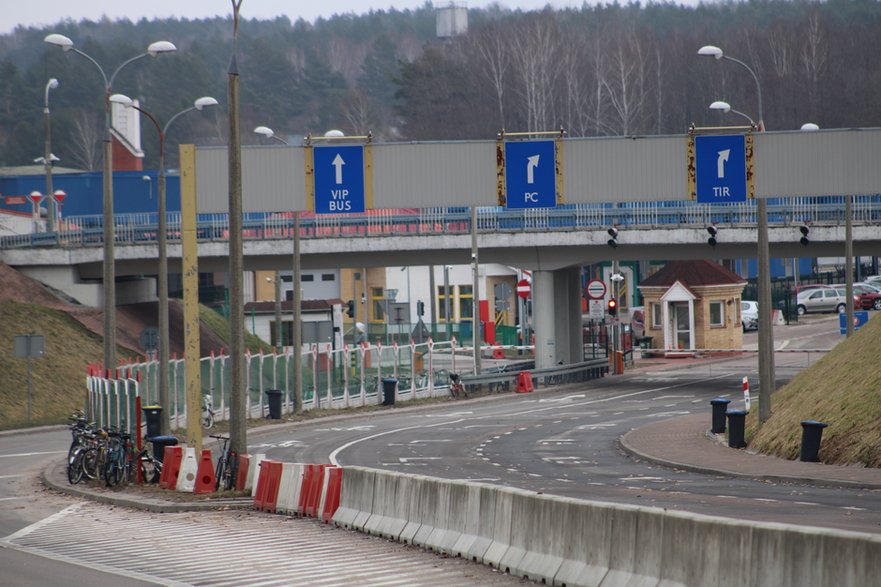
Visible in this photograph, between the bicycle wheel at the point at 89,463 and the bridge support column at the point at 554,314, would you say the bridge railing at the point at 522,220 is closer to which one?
the bridge support column at the point at 554,314

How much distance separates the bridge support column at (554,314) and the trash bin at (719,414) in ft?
76.3

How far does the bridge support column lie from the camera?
182ft

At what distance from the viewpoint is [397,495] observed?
17109mm

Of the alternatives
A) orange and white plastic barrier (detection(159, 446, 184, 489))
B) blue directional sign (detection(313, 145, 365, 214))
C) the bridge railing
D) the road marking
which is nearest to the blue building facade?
the bridge railing

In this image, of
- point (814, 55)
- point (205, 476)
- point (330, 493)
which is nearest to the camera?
point (330, 493)

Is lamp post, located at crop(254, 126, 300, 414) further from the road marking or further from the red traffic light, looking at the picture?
the red traffic light

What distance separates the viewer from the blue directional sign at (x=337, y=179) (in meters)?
29.6

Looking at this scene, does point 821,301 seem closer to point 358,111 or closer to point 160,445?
point 160,445

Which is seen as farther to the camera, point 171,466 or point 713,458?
point 713,458

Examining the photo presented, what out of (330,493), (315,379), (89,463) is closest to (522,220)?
(315,379)

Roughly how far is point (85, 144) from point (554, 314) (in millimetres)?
120536

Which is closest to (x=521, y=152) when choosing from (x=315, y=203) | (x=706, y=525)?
(x=315, y=203)

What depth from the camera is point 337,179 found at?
97.0 feet

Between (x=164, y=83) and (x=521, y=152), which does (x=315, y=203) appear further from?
(x=164, y=83)
